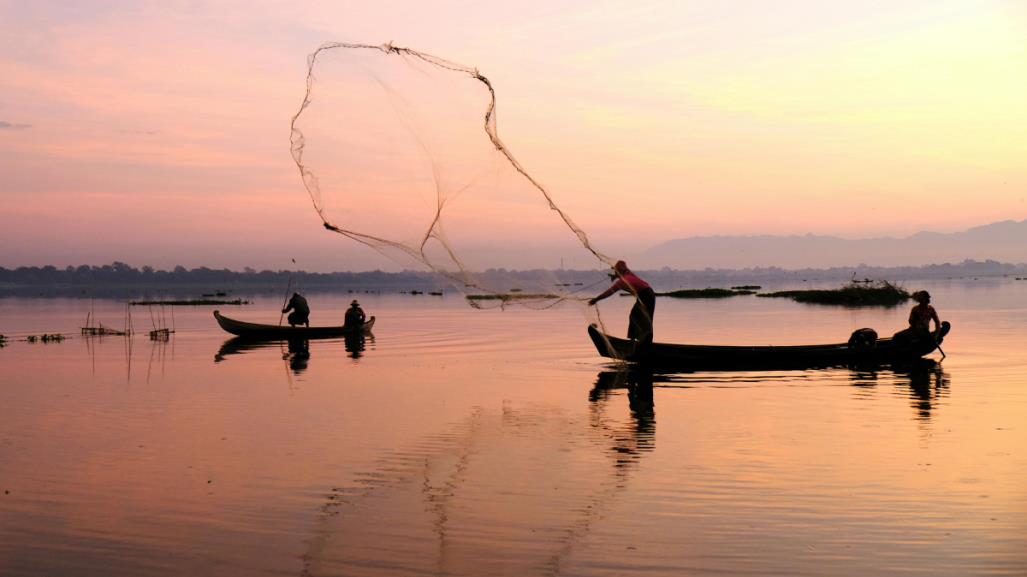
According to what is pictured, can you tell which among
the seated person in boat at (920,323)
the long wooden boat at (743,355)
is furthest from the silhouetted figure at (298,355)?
the seated person in boat at (920,323)

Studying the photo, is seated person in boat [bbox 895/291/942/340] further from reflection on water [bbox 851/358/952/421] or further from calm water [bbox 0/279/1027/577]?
calm water [bbox 0/279/1027/577]

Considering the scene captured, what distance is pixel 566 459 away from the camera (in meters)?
13.4

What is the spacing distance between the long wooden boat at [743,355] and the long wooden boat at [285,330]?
16.2 m

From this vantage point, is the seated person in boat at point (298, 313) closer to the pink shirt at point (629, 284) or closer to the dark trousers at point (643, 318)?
the dark trousers at point (643, 318)

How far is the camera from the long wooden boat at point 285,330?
3897cm

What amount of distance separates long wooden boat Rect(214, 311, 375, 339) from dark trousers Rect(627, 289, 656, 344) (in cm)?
1672

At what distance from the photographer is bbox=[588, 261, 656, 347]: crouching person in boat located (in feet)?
75.6

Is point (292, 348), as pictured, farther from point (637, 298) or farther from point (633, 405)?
point (633, 405)

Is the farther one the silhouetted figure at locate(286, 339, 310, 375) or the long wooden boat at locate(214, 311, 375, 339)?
the long wooden boat at locate(214, 311, 375, 339)

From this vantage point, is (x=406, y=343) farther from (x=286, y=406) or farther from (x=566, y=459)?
(x=566, y=459)

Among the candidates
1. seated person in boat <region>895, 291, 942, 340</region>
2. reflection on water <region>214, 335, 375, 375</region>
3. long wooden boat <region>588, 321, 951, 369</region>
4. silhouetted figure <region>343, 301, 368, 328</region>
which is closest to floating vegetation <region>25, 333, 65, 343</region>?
reflection on water <region>214, 335, 375, 375</region>

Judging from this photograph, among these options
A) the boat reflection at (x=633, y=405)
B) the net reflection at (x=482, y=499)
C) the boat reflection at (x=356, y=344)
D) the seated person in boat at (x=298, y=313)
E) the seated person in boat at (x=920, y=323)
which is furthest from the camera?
the seated person in boat at (x=298, y=313)

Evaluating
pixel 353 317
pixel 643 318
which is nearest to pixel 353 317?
pixel 353 317

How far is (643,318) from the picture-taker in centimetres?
2484
